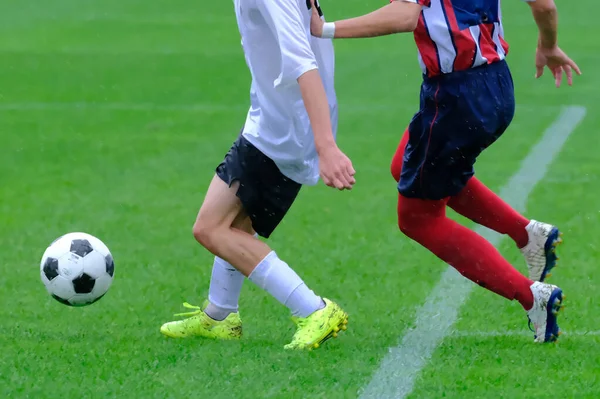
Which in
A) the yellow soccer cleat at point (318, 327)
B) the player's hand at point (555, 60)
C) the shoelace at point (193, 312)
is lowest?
the shoelace at point (193, 312)

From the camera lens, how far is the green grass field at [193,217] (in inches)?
183

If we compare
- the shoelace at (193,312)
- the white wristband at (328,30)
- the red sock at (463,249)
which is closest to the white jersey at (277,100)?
the white wristband at (328,30)

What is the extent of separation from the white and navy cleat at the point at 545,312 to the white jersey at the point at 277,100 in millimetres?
1017

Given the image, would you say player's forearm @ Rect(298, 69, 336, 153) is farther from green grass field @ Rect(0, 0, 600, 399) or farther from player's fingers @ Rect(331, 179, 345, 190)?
green grass field @ Rect(0, 0, 600, 399)

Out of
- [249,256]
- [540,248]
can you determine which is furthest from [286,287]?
[540,248]

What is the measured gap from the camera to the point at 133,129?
1122 cm

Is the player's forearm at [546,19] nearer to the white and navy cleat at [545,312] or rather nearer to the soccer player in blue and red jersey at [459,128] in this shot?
the soccer player in blue and red jersey at [459,128]

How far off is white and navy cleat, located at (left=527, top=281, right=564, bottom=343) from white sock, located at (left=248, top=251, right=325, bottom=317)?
85 centimetres

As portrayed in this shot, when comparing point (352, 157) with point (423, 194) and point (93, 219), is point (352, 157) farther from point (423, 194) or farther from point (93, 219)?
point (423, 194)

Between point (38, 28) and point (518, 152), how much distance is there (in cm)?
910

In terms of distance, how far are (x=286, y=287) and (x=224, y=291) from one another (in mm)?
410

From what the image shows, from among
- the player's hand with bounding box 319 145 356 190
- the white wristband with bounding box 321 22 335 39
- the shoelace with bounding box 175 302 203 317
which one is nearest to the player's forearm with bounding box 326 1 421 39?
the white wristband with bounding box 321 22 335 39

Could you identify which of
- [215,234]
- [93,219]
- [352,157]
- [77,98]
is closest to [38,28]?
[77,98]

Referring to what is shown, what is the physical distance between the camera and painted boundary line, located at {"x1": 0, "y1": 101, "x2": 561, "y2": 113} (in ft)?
40.0
